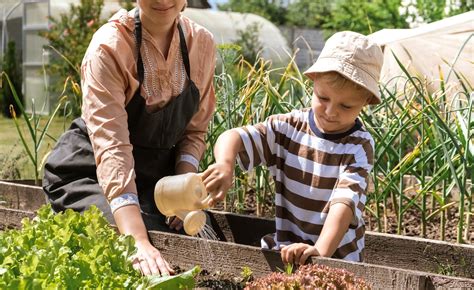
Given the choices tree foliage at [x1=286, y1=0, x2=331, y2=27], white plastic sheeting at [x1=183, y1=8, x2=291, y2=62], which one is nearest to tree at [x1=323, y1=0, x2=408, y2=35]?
white plastic sheeting at [x1=183, y1=8, x2=291, y2=62]

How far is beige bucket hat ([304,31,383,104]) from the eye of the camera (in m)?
2.96

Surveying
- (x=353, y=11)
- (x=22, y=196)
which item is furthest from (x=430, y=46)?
(x=353, y=11)

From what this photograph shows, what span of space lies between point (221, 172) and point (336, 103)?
0.42 m

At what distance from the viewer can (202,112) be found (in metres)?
3.92

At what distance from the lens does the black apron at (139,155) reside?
3633 mm

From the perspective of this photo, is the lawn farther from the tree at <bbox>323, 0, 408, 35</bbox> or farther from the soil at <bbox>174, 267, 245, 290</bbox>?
the tree at <bbox>323, 0, 408, 35</bbox>

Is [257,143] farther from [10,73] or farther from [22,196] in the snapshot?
[10,73]

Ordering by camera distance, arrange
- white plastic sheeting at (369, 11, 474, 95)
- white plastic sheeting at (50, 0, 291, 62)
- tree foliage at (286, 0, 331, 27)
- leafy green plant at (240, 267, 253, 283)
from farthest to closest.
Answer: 1. tree foliage at (286, 0, 331, 27)
2. white plastic sheeting at (50, 0, 291, 62)
3. white plastic sheeting at (369, 11, 474, 95)
4. leafy green plant at (240, 267, 253, 283)

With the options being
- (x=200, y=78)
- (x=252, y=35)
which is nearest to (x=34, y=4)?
(x=252, y=35)

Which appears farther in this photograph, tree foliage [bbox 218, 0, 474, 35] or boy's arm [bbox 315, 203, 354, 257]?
tree foliage [bbox 218, 0, 474, 35]

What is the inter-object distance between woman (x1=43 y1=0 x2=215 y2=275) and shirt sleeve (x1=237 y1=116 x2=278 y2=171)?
1.30ft

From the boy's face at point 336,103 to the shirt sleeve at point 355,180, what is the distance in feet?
0.37

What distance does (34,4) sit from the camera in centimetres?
1883

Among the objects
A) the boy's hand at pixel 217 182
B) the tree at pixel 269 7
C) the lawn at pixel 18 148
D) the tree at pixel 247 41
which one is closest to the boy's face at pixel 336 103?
the boy's hand at pixel 217 182
